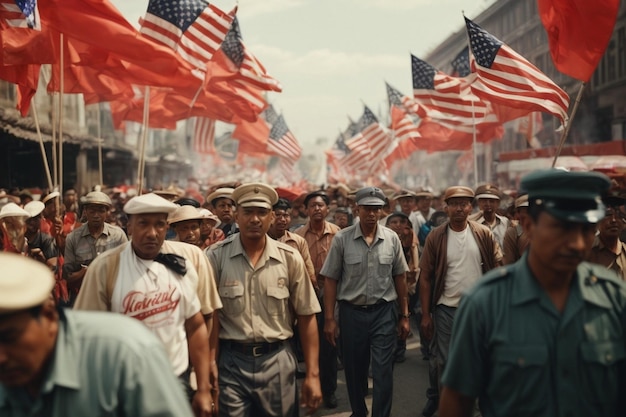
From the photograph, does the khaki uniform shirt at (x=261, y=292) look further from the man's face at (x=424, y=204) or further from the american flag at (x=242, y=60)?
the american flag at (x=242, y=60)

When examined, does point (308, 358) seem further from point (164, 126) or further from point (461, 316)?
point (164, 126)

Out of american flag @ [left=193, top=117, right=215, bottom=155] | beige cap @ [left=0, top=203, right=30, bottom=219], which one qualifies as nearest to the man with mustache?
beige cap @ [left=0, top=203, right=30, bottom=219]

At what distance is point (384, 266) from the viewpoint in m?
5.96

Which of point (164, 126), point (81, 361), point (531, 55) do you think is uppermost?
point (531, 55)

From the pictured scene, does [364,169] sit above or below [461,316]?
above

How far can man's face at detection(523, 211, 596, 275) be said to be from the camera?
2.46m

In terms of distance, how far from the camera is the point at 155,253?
3.80 m

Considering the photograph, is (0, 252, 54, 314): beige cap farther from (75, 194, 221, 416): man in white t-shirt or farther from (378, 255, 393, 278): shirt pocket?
(378, 255, 393, 278): shirt pocket

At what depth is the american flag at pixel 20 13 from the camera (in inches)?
300

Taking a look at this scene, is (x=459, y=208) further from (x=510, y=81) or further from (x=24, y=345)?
(x=510, y=81)

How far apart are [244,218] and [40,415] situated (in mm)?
2543

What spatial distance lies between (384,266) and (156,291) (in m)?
2.75

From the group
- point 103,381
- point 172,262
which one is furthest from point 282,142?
point 103,381

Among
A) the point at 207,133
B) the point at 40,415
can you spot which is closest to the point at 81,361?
the point at 40,415
